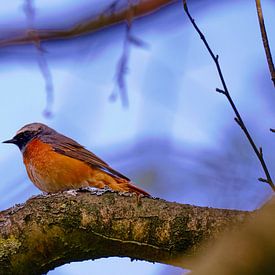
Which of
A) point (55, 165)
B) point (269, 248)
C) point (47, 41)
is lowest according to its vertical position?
point (269, 248)

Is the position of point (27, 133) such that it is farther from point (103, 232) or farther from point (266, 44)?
point (266, 44)

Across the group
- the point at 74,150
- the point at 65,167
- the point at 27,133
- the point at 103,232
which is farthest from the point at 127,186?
the point at 27,133

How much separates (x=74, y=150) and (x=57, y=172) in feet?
1.69

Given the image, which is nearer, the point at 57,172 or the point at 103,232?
the point at 103,232

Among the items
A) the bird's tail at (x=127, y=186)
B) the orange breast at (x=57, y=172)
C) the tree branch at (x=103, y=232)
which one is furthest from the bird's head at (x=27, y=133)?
the tree branch at (x=103, y=232)

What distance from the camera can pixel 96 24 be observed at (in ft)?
15.8

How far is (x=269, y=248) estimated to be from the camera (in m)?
1.22

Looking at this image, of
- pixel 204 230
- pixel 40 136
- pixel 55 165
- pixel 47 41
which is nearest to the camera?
pixel 204 230

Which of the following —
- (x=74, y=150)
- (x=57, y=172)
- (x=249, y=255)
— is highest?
(x=74, y=150)

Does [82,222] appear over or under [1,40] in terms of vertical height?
under

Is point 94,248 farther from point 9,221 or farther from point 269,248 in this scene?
point 269,248

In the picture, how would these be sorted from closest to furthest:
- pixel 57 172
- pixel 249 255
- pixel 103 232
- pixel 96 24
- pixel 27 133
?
pixel 249 255
pixel 103 232
pixel 96 24
pixel 57 172
pixel 27 133

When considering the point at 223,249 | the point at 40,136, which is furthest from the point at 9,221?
the point at 40,136

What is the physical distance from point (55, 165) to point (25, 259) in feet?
8.34
